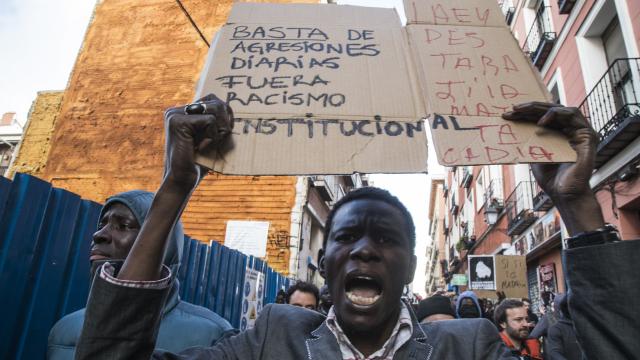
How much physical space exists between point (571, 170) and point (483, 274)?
31.3ft

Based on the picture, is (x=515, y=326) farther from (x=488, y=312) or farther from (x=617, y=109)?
(x=617, y=109)

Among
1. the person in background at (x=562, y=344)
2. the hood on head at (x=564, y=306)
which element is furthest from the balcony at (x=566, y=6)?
the hood on head at (x=564, y=306)

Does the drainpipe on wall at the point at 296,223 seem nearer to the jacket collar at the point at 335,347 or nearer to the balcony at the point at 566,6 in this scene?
the balcony at the point at 566,6

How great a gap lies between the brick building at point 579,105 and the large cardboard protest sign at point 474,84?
22.3 feet

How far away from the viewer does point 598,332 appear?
1.30 metres

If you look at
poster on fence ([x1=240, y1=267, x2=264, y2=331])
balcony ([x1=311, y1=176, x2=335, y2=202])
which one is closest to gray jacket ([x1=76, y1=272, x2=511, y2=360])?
poster on fence ([x1=240, y1=267, x2=264, y2=331])

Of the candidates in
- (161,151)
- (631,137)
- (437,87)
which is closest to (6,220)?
(437,87)

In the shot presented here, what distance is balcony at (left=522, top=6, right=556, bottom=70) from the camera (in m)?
12.0

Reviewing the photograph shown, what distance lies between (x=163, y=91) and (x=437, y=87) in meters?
15.5

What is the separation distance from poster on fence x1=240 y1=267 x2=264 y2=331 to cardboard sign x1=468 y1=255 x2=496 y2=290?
5.42 m

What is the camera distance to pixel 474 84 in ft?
6.23

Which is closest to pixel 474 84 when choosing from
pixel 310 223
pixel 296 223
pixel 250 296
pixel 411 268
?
pixel 411 268

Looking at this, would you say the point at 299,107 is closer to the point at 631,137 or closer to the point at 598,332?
the point at 598,332

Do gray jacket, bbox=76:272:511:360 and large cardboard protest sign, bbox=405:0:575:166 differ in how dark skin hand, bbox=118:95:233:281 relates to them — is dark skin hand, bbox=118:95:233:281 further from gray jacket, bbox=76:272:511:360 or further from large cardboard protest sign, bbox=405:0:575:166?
large cardboard protest sign, bbox=405:0:575:166
